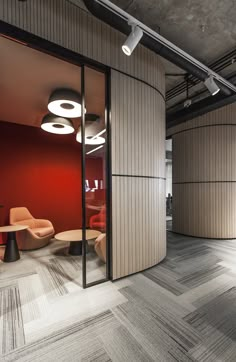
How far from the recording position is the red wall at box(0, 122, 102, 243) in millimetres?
4961

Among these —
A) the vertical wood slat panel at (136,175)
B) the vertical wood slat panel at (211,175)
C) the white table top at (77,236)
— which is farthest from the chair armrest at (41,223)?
the vertical wood slat panel at (211,175)

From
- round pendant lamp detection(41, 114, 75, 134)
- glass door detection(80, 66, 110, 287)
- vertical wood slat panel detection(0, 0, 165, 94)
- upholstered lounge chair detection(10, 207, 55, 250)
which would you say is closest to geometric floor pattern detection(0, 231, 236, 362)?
glass door detection(80, 66, 110, 287)

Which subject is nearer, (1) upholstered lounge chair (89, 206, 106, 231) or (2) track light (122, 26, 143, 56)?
(2) track light (122, 26, 143, 56)

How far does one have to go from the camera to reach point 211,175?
5.36 meters

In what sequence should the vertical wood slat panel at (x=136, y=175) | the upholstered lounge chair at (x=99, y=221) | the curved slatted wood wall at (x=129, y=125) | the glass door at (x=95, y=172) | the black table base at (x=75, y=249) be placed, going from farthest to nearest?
the black table base at (x=75, y=249) < the upholstered lounge chair at (x=99, y=221) < the vertical wood slat panel at (x=136, y=175) < the glass door at (x=95, y=172) < the curved slatted wood wall at (x=129, y=125)

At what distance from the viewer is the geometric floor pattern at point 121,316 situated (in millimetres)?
1657

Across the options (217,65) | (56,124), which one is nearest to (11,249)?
(56,124)

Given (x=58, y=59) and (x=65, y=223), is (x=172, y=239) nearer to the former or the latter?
(x=65, y=223)

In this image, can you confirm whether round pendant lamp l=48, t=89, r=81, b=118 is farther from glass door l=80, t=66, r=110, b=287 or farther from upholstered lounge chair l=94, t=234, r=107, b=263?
upholstered lounge chair l=94, t=234, r=107, b=263

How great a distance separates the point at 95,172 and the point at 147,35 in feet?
7.21

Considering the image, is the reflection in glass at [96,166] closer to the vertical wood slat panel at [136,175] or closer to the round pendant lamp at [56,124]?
the vertical wood slat panel at [136,175]

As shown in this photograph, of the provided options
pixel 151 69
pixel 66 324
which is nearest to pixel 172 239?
pixel 66 324

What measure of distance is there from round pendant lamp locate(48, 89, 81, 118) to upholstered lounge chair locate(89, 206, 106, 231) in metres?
2.11

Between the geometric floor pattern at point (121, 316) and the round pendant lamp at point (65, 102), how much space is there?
3.07 m
